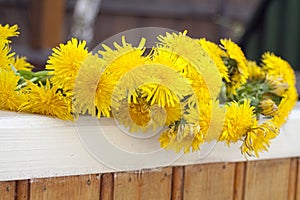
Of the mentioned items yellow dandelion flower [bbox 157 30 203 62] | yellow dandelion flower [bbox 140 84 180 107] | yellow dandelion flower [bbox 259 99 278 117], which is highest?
yellow dandelion flower [bbox 157 30 203 62]

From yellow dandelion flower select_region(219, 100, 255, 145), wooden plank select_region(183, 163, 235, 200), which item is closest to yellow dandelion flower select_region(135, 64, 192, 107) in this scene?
yellow dandelion flower select_region(219, 100, 255, 145)

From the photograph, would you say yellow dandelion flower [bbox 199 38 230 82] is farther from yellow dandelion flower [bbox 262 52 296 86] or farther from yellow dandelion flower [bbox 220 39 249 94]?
yellow dandelion flower [bbox 262 52 296 86]

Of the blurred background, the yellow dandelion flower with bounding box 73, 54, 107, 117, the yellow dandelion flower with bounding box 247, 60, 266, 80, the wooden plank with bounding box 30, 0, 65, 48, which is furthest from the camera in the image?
the wooden plank with bounding box 30, 0, 65, 48

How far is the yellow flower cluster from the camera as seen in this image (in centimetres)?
92

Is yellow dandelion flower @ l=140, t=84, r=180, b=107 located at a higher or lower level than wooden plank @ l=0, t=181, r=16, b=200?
higher

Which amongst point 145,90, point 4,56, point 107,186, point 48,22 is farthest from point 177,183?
point 48,22

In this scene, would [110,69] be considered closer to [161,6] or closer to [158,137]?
[158,137]

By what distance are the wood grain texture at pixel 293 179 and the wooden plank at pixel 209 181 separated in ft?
0.56

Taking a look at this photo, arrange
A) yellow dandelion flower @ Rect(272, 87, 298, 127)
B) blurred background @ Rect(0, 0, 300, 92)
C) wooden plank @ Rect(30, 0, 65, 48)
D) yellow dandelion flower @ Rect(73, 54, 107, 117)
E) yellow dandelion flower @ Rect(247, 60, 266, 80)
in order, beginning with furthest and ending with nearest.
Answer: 1. wooden plank @ Rect(30, 0, 65, 48)
2. blurred background @ Rect(0, 0, 300, 92)
3. yellow dandelion flower @ Rect(247, 60, 266, 80)
4. yellow dandelion flower @ Rect(272, 87, 298, 127)
5. yellow dandelion flower @ Rect(73, 54, 107, 117)

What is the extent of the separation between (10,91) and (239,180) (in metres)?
0.49

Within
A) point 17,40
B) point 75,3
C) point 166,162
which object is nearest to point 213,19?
point 75,3

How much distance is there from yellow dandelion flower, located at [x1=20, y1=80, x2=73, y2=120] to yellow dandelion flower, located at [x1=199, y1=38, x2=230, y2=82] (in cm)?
27

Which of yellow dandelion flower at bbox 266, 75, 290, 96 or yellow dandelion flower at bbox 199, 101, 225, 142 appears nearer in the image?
yellow dandelion flower at bbox 199, 101, 225, 142

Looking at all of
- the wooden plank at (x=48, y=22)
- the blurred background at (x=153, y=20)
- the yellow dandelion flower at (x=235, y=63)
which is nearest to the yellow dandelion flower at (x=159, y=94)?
the yellow dandelion flower at (x=235, y=63)
